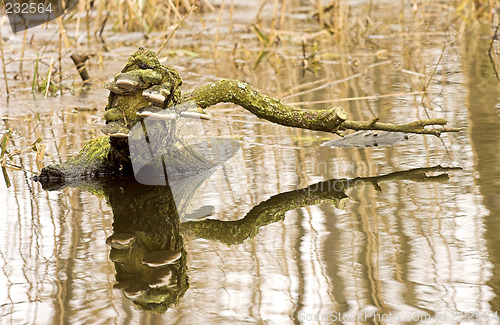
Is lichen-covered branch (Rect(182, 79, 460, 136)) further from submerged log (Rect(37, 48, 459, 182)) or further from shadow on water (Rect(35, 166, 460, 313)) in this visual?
shadow on water (Rect(35, 166, 460, 313))

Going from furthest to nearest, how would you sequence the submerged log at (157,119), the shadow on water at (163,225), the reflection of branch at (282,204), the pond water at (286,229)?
the submerged log at (157,119) → the reflection of branch at (282,204) → the shadow on water at (163,225) → the pond water at (286,229)

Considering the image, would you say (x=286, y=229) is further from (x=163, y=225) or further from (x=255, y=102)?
(x=255, y=102)

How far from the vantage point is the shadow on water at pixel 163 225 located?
2.11 meters

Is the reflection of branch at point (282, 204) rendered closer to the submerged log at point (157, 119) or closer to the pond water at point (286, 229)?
the pond water at point (286, 229)

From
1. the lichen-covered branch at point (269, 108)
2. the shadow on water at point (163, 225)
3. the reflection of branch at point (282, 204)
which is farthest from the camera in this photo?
the lichen-covered branch at point (269, 108)

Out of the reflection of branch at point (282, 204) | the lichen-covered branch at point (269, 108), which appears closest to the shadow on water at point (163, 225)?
the reflection of branch at point (282, 204)

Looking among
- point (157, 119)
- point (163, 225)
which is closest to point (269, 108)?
point (157, 119)

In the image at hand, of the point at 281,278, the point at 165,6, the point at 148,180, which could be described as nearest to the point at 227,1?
the point at 165,6

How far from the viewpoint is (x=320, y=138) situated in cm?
372

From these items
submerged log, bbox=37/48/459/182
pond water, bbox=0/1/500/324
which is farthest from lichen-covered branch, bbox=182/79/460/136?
pond water, bbox=0/1/500/324

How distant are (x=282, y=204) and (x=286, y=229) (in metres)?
0.28

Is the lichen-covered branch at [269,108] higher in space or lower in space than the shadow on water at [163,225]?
higher

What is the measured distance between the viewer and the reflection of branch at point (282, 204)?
253 cm

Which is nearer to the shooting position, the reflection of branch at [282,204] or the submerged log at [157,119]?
the reflection of branch at [282,204]
